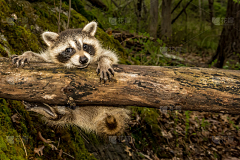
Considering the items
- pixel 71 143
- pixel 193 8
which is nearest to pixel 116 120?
pixel 71 143

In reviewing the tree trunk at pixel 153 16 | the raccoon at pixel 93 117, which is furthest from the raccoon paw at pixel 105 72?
the tree trunk at pixel 153 16

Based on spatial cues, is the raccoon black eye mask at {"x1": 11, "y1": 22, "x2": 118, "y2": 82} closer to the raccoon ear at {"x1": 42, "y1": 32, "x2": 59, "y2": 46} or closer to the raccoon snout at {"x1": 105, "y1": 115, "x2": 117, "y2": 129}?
the raccoon ear at {"x1": 42, "y1": 32, "x2": 59, "y2": 46}

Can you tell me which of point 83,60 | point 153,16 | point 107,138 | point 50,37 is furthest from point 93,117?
point 153,16

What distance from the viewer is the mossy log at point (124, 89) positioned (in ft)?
6.81

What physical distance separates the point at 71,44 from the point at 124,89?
1.48 meters

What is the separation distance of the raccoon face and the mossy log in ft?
2.66

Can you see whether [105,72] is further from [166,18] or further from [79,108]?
[166,18]

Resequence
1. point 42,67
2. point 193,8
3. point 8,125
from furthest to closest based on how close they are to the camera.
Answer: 1. point 193,8
2. point 8,125
3. point 42,67

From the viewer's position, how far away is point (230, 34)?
6.69m

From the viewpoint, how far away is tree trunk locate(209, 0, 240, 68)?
6.49 m

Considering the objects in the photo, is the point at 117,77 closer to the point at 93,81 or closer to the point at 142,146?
the point at 93,81

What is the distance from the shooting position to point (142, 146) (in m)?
4.20

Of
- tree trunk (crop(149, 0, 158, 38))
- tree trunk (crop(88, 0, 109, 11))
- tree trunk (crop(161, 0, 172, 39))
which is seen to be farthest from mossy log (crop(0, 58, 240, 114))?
tree trunk (crop(161, 0, 172, 39))

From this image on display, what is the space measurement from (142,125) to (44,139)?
2.47m
